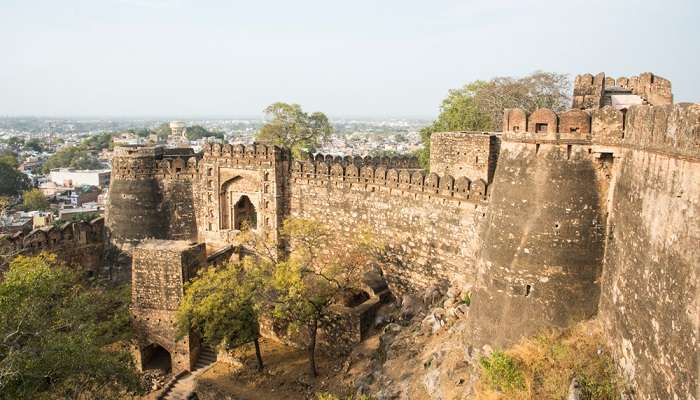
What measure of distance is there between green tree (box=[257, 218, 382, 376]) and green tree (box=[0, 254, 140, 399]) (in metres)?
4.91

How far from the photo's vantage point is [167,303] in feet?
63.9

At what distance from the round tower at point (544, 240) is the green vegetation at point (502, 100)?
19633mm

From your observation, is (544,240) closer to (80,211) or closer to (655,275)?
(655,275)

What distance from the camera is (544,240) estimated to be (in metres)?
11.4

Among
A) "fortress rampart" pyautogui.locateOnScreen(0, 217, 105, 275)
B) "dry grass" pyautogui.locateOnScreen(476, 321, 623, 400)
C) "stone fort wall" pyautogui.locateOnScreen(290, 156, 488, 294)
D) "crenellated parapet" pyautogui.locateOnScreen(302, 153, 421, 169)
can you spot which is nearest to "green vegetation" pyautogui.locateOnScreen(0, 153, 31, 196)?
"fortress rampart" pyautogui.locateOnScreen(0, 217, 105, 275)

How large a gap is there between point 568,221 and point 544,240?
63cm

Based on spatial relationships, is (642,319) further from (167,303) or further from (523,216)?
(167,303)

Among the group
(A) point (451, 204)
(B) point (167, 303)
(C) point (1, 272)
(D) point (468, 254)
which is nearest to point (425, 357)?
(D) point (468, 254)

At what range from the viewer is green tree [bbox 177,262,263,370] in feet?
56.8

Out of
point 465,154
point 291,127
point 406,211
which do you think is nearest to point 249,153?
point 406,211

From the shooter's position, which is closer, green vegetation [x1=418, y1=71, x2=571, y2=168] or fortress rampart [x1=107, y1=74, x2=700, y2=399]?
fortress rampart [x1=107, y1=74, x2=700, y2=399]

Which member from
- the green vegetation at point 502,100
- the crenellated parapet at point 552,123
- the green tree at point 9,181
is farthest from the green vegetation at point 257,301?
the green tree at point 9,181

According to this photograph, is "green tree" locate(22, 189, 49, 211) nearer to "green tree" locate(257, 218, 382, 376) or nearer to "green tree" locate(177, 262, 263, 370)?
"green tree" locate(257, 218, 382, 376)

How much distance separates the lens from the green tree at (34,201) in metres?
57.2
